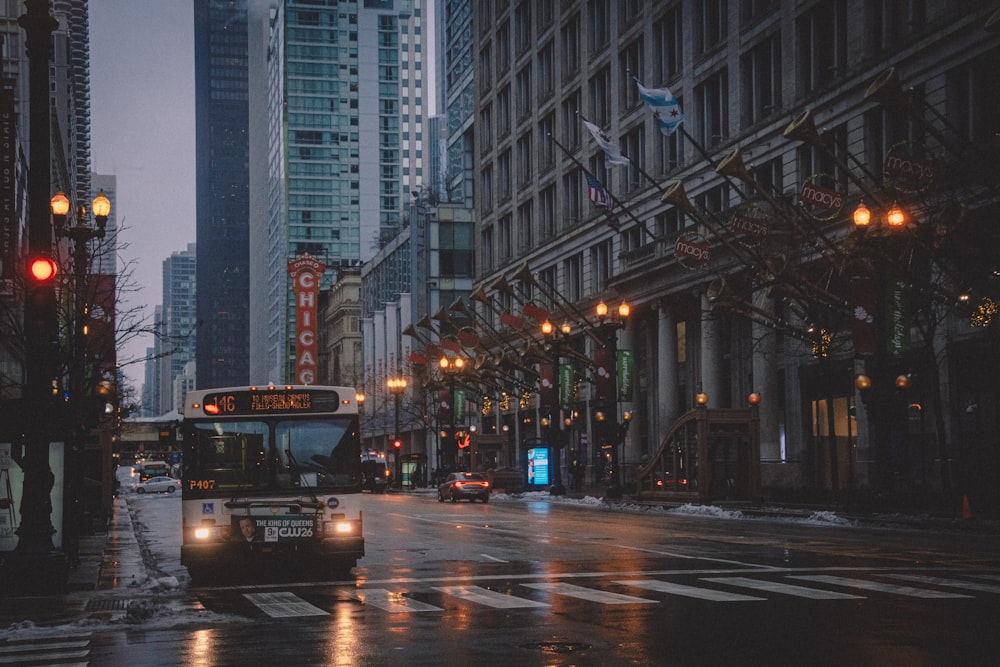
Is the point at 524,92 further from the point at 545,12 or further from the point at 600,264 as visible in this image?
the point at 600,264

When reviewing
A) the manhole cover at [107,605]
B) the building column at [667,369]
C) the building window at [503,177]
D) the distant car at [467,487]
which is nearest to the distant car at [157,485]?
the building window at [503,177]

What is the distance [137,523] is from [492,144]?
55688mm

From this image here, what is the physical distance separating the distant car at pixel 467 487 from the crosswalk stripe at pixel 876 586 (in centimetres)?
4255

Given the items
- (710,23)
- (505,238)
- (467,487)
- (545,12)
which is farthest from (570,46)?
(467,487)

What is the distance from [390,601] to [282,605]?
52.0 inches

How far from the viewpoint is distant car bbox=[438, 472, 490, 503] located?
198 ft

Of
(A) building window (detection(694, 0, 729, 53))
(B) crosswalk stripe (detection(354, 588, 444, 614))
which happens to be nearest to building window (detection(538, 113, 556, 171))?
(A) building window (detection(694, 0, 729, 53))

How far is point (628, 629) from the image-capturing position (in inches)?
496

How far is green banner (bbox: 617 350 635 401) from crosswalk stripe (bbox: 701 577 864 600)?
1660 inches

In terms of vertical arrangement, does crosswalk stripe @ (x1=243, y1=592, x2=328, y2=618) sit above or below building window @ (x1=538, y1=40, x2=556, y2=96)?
below

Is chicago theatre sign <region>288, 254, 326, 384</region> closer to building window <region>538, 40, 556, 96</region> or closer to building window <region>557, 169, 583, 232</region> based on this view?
building window <region>538, 40, 556, 96</region>

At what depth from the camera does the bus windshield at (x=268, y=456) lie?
1920 centimetres

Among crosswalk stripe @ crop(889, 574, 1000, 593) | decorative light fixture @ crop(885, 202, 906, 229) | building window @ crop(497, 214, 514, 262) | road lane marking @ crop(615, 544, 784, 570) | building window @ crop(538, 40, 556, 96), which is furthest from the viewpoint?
building window @ crop(497, 214, 514, 262)

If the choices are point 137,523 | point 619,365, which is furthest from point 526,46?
point 137,523
